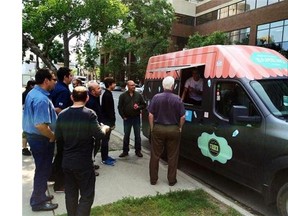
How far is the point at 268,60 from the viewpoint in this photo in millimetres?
5059

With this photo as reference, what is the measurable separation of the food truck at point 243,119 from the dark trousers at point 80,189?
210 centimetres

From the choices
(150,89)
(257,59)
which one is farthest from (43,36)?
(257,59)

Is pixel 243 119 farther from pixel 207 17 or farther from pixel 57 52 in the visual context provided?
pixel 207 17

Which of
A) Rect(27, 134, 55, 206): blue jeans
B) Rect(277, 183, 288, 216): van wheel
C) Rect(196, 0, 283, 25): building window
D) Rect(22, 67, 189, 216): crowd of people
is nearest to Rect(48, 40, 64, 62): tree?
Rect(22, 67, 189, 216): crowd of people

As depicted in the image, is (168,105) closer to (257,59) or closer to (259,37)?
(257,59)

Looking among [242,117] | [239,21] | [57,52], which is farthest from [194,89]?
[239,21]

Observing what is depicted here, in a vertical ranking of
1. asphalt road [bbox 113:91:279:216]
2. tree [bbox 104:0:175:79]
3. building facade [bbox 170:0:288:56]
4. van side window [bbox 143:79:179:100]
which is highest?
building facade [bbox 170:0:288:56]

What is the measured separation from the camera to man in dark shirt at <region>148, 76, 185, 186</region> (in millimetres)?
5160

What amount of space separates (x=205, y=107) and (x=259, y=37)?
113 feet

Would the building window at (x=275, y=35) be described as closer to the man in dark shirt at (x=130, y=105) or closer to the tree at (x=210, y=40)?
the tree at (x=210, y=40)

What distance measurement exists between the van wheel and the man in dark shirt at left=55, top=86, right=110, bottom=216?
7.65ft

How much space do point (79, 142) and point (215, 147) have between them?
2.65 m

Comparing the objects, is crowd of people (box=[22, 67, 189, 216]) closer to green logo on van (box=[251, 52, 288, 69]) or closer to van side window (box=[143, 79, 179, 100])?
green logo on van (box=[251, 52, 288, 69])

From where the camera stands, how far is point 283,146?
12.7 feet
